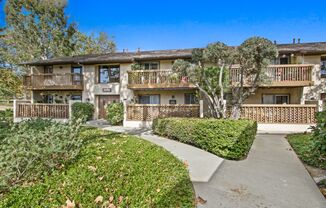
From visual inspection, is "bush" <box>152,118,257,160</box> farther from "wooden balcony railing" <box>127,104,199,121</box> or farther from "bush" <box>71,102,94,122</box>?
"bush" <box>71,102,94,122</box>

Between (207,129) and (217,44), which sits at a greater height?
(217,44)

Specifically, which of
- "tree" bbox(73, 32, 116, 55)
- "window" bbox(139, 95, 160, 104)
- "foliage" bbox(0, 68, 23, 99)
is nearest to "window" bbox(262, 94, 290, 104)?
"window" bbox(139, 95, 160, 104)

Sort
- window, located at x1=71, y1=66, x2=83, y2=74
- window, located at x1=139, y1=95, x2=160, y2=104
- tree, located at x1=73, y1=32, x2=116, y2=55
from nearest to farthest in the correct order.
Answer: window, located at x1=139, y1=95, x2=160, y2=104, window, located at x1=71, y1=66, x2=83, y2=74, tree, located at x1=73, y1=32, x2=116, y2=55

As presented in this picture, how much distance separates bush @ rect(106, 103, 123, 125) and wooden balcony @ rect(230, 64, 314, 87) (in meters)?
8.48

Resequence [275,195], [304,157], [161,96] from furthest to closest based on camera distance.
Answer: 1. [161,96]
2. [304,157]
3. [275,195]

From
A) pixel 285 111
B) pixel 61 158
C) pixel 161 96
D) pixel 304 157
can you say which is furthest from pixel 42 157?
pixel 161 96

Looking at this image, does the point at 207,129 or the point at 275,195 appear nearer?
the point at 275,195

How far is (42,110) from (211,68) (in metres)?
→ 14.1

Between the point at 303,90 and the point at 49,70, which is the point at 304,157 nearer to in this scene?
the point at 303,90

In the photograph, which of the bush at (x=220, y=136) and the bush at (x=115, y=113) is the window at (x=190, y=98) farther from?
the bush at (x=220, y=136)

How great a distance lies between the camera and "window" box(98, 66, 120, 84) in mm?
19844

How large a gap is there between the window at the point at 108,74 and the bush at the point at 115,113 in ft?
14.2

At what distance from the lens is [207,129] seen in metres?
8.36

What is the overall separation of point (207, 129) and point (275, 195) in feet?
13.1
